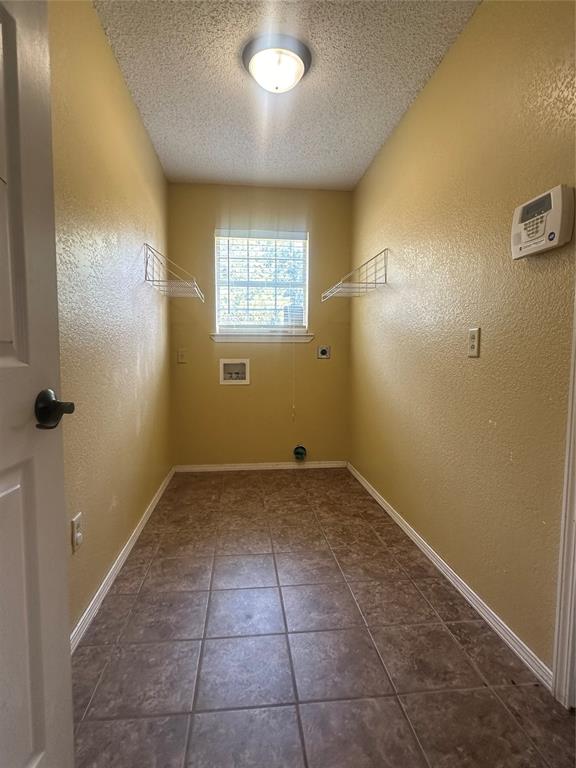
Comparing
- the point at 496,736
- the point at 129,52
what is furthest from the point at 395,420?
the point at 129,52

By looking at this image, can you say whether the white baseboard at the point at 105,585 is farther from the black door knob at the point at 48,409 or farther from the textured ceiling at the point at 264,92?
the textured ceiling at the point at 264,92

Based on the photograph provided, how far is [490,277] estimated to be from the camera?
1383 mm

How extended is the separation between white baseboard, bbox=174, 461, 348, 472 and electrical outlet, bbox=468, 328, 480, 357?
6.58 ft

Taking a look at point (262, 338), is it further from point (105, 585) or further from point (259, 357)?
point (105, 585)

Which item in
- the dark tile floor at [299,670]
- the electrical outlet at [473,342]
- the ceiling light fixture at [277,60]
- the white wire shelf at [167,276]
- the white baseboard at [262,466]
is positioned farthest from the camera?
the white baseboard at [262,466]

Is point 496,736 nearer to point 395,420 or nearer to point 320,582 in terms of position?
point 320,582

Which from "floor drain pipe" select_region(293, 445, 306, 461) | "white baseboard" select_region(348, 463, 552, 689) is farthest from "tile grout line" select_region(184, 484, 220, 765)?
"floor drain pipe" select_region(293, 445, 306, 461)

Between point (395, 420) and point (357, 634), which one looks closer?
point (357, 634)

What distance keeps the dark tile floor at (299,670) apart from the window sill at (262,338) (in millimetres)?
1717

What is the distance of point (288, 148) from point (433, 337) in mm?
1712

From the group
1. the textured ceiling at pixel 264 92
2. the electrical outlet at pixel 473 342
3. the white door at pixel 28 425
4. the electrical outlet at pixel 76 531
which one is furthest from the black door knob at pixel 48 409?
the textured ceiling at pixel 264 92

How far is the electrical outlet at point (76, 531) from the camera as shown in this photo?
4.20 ft

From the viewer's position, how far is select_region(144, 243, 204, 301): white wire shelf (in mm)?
2309

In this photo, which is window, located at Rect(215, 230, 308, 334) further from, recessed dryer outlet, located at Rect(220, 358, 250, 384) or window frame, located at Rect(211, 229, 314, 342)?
recessed dryer outlet, located at Rect(220, 358, 250, 384)
